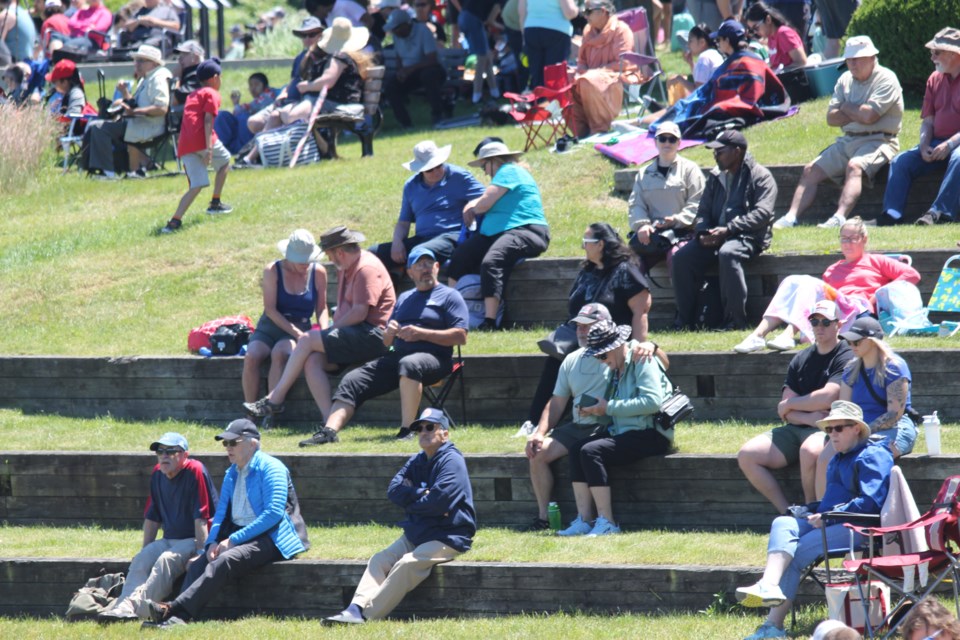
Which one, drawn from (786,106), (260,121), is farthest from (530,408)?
(260,121)

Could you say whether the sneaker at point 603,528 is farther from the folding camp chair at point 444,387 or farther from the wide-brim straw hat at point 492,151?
the wide-brim straw hat at point 492,151

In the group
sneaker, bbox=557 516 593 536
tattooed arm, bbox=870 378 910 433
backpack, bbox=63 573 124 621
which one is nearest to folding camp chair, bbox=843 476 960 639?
tattooed arm, bbox=870 378 910 433

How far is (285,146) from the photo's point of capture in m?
17.0

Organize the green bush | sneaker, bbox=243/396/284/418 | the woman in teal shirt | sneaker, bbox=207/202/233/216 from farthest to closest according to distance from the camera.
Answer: sneaker, bbox=207/202/233/216, the green bush, the woman in teal shirt, sneaker, bbox=243/396/284/418

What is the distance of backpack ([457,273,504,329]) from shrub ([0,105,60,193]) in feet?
24.6

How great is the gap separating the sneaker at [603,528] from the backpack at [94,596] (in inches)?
115

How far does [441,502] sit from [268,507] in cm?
110

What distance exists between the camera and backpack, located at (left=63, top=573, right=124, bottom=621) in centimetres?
898

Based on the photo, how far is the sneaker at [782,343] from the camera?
984 cm

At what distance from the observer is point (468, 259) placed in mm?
11695

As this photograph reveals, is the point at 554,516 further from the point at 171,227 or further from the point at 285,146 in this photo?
the point at 285,146

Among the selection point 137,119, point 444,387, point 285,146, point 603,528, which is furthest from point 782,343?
point 137,119

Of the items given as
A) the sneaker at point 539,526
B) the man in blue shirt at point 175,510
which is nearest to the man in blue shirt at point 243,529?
the man in blue shirt at point 175,510

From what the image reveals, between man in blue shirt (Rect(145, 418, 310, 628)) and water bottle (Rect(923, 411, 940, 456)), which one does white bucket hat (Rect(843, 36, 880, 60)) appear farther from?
man in blue shirt (Rect(145, 418, 310, 628))
